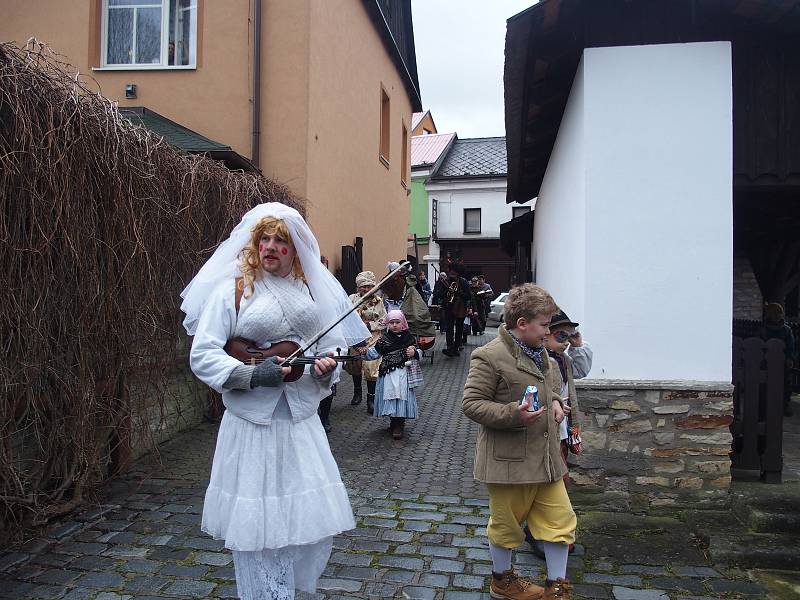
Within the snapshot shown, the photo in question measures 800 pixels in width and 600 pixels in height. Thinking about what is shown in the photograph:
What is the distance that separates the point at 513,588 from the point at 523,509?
405 mm

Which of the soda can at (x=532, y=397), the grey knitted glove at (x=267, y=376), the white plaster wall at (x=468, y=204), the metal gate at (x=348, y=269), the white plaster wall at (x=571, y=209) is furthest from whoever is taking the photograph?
the white plaster wall at (x=468, y=204)

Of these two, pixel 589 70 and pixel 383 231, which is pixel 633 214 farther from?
pixel 383 231

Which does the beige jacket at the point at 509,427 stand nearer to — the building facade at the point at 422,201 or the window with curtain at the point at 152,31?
the window with curtain at the point at 152,31

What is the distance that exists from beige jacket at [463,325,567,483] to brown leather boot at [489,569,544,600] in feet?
1.82

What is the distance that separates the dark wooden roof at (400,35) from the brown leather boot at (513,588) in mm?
12712

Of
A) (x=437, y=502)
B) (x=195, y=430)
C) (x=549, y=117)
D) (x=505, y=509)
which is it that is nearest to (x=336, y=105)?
Result: (x=549, y=117)

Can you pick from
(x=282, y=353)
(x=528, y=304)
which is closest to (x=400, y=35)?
(x=528, y=304)

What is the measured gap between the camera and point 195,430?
6992 mm

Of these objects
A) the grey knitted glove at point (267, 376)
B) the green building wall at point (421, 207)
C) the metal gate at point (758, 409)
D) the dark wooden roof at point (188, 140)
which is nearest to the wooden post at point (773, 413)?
the metal gate at point (758, 409)

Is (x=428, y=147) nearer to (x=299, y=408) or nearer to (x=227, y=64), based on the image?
(x=227, y=64)

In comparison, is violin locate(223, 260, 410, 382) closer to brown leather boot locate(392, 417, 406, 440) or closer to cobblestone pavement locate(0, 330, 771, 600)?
cobblestone pavement locate(0, 330, 771, 600)

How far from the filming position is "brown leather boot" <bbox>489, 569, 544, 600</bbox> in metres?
3.40

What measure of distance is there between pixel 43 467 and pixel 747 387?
196 inches

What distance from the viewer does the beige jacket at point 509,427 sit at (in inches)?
131
